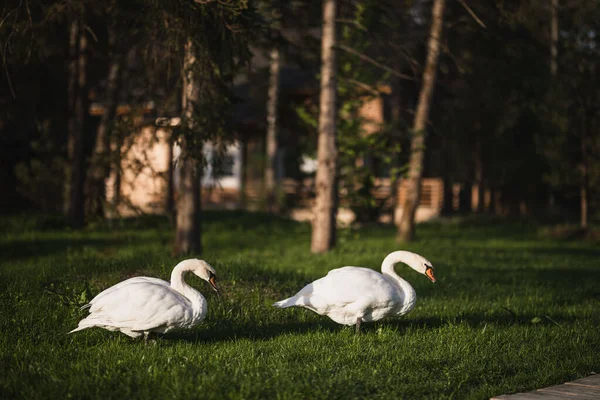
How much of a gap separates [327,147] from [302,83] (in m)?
20.5

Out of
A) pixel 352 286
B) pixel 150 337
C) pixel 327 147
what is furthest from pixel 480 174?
pixel 150 337

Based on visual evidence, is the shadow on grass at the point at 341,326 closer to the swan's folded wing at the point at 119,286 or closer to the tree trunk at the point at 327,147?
the swan's folded wing at the point at 119,286

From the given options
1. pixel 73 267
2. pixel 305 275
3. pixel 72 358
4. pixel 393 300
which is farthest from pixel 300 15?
pixel 72 358

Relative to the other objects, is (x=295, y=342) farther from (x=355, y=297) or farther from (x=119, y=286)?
(x=119, y=286)

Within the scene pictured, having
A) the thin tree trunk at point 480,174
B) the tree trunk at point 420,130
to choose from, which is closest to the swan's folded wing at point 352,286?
the tree trunk at point 420,130

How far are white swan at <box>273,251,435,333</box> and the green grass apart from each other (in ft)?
0.82

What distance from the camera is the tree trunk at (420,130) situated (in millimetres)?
21516

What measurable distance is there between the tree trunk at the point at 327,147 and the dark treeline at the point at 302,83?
15 centimetres

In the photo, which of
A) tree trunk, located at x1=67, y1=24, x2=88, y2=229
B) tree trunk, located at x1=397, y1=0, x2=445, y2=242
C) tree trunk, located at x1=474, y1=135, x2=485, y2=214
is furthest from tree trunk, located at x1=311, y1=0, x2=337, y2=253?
tree trunk, located at x1=474, y1=135, x2=485, y2=214

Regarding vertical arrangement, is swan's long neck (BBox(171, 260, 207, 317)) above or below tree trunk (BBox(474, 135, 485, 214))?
below

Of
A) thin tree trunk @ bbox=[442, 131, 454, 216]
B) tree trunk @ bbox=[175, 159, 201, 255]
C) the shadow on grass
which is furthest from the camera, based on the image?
thin tree trunk @ bbox=[442, 131, 454, 216]

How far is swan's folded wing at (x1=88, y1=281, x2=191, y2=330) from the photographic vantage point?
790 cm

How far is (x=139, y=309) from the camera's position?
791cm

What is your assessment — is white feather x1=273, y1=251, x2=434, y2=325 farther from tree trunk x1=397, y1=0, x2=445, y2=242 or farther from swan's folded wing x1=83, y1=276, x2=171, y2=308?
tree trunk x1=397, y1=0, x2=445, y2=242
